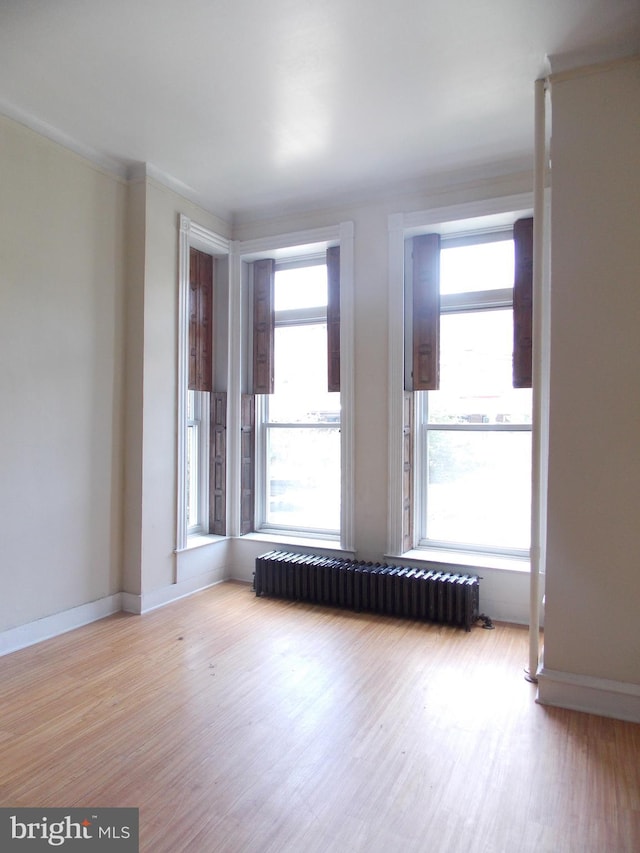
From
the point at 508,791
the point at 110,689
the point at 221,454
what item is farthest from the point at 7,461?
the point at 508,791

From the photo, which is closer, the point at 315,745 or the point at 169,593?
the point at 315,745

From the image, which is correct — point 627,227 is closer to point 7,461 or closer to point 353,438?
point 353,438

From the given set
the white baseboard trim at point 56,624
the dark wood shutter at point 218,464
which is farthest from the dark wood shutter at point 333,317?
the white baseboard trim at point 56,624

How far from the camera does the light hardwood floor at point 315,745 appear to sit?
6.13ft

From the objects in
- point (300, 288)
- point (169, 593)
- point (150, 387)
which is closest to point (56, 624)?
point (169, 593)

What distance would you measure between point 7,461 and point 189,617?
1.68 meters

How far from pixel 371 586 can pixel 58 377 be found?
8.89 feet

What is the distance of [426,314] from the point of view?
14.1ft

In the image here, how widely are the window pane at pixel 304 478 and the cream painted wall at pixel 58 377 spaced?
1529 mm

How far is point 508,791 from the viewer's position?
205 cm

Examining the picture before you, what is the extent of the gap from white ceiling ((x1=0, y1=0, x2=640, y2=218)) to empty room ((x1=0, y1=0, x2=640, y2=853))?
2cm

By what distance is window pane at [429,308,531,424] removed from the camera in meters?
4.13

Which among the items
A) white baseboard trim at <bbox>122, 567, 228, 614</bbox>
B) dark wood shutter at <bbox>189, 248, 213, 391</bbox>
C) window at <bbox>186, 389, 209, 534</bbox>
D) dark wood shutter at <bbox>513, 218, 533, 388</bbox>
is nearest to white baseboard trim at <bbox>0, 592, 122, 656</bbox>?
white baseboard trim at <bbox>122, 567, 228, 614</bbox>

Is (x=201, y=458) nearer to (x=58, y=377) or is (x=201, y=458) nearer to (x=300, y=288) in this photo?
(x=58, y=377)
